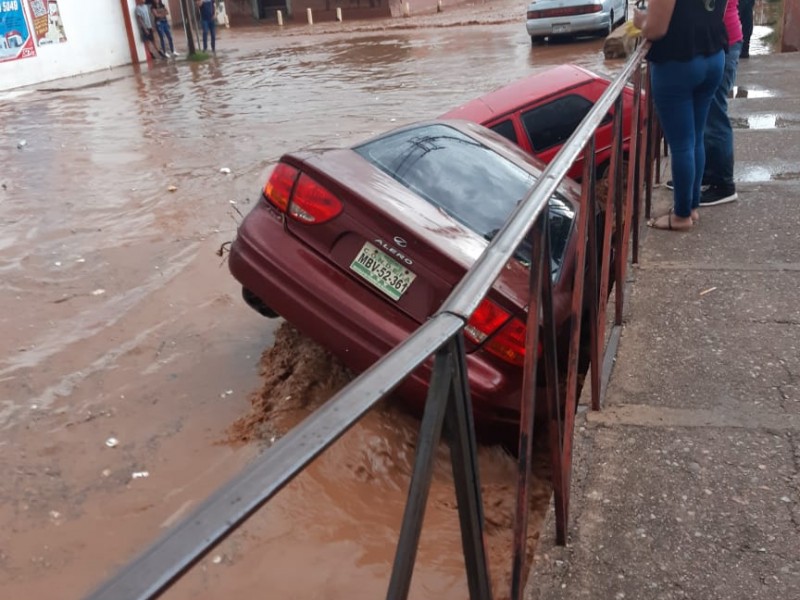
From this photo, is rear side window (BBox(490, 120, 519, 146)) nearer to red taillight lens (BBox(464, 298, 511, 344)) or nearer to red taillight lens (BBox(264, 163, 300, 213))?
red taillight lens (BBox(264, 163, 300, 213))

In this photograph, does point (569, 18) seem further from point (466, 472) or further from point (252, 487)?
point (252, 487)

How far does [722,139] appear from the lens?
15.9ft

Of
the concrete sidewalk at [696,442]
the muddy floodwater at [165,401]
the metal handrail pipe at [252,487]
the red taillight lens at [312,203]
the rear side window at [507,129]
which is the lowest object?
the muddy floodwater at [165,401]

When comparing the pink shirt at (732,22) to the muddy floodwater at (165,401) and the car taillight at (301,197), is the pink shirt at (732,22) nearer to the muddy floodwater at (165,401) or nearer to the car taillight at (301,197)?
the car taillight at (301,197)

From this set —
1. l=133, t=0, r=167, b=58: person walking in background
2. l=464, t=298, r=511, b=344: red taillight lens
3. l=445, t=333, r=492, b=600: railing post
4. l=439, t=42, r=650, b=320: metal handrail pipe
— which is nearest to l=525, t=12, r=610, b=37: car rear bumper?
l=133, t=0, r=167, b=58: person walking in background

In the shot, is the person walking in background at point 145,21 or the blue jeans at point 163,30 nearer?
the person walking in background at point 145,21

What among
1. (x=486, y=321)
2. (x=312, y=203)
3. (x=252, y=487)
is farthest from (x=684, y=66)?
(x=252, y=487)

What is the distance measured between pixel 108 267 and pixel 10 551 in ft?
12.2

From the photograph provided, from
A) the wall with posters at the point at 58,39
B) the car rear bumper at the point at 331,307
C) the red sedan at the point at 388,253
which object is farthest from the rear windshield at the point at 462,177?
the wall with posters at the point at 58,39

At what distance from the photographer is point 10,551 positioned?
3.53 m

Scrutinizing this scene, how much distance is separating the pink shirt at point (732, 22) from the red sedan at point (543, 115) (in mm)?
1194

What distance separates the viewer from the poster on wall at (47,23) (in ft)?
66.3

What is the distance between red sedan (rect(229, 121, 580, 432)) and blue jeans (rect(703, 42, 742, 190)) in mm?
1280

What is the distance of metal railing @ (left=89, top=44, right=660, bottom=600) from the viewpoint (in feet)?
2.83
